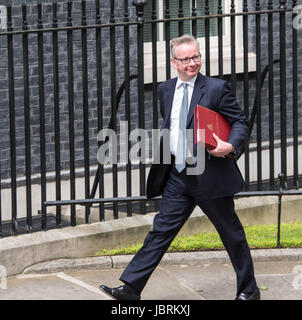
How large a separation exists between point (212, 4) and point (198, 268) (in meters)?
3.63

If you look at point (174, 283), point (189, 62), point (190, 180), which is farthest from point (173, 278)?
point (189, 62)

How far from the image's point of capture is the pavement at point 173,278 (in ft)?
24.1

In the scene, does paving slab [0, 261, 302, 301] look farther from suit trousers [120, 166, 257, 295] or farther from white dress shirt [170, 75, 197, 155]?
white dress shirt [170, 75, 197, 155]

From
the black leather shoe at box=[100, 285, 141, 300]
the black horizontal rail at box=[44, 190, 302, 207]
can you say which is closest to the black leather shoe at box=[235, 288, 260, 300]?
the black leather shoe at box=[100, 285, 141, 300]

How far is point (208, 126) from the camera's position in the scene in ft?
21.7

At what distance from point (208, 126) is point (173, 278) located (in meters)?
1.58

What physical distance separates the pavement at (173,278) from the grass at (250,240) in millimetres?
100

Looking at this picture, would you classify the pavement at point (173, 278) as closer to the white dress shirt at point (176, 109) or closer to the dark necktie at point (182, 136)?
the dark necktie at point (182, 136)

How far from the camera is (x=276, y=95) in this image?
10734mm

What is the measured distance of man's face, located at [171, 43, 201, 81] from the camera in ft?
21.8

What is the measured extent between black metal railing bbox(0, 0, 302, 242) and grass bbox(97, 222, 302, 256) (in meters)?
0.33

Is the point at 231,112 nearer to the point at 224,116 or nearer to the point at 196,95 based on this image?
the point at 224,116

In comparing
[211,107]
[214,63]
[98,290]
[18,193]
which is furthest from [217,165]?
[214,63]

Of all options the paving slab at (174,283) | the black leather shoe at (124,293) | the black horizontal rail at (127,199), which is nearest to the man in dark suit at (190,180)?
the black leather shoe at (124,293)
